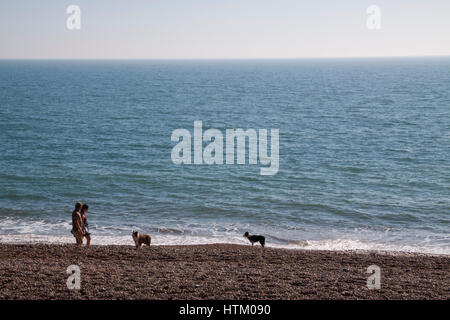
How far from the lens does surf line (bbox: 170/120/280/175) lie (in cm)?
3762

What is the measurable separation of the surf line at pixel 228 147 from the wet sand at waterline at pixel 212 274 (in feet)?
59.4

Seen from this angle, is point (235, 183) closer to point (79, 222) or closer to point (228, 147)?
point (228, 147)

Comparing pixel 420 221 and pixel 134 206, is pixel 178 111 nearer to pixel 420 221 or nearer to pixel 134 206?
pixel 134 206

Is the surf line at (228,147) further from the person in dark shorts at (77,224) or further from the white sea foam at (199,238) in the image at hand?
the person in dark shorts at (77,224)

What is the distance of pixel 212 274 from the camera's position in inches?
528

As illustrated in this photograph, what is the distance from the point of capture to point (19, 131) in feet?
160

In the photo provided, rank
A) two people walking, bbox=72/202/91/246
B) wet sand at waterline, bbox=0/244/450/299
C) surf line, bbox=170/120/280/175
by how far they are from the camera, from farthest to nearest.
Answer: surf line, bbox=170/120/280/175, two people walking, bbox=72/202/91/246, wet sand at waterline, bbox=0/244/450/299

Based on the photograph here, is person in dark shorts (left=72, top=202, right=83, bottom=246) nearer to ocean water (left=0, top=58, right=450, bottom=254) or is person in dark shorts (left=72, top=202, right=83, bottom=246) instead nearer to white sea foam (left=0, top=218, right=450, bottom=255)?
white sea foam (left=0, top=218, right=450, bottom=255)

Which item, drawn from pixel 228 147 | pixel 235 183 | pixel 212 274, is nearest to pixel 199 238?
pixel 212 274

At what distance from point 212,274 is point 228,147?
30.3m

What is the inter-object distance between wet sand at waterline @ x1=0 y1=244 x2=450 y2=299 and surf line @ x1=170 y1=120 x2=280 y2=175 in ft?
59.4

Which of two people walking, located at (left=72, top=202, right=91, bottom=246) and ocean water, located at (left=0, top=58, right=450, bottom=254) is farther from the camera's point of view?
ocean water, located at (left=0, top=58, right=450, bottom=254)

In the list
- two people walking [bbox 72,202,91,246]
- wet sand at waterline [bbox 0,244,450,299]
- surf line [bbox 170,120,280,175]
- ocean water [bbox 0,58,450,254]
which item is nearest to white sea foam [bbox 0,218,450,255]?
ocean water [bbox 0,58,450,254]

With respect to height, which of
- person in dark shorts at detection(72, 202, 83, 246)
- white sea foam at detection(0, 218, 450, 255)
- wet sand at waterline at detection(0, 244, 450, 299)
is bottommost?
white sea foam at detection(0, 218, 450, 255)
